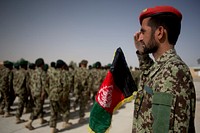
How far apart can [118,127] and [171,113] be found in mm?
5013

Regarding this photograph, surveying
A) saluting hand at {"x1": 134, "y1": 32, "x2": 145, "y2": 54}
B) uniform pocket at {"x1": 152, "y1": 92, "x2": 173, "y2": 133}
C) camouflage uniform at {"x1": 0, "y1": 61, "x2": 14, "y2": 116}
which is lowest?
camouflage uniform at {"x1": 0, "y1": 61, "x2": 14, "y2": 116}

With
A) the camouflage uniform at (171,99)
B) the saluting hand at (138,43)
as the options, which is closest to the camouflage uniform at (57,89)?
the saluting hand at (138,43)

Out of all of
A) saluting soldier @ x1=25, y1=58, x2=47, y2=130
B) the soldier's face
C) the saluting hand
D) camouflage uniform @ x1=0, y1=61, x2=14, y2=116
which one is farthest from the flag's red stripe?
camouflage uniform @ x1=0, y1=61, x2=14, y2=116

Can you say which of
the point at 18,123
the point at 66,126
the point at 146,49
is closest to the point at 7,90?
the point at 18,123

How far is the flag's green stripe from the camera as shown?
251cm

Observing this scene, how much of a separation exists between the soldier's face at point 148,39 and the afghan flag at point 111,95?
1.16m

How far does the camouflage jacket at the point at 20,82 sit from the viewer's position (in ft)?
21.4

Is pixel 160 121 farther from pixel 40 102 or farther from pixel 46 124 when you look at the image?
pixel 46 124

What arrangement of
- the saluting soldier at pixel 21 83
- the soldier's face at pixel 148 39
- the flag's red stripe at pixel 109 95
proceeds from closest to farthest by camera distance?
the soldier's face at pixel 148 39
the flag's red stripe at pixel 109 95
the saluting soldier at pixel 21 83

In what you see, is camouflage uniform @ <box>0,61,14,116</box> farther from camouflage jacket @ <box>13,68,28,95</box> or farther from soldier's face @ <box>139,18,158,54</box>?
soldier's face @ <box>139,18,158,54</box>

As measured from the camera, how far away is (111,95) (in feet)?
8.23

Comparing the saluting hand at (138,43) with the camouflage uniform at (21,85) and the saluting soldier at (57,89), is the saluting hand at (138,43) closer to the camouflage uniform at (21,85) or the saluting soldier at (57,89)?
the saluting soldier at (57,89)

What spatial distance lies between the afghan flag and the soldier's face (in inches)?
45.9

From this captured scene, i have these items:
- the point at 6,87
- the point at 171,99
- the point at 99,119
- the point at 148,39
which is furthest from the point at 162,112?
the point at 6,87
